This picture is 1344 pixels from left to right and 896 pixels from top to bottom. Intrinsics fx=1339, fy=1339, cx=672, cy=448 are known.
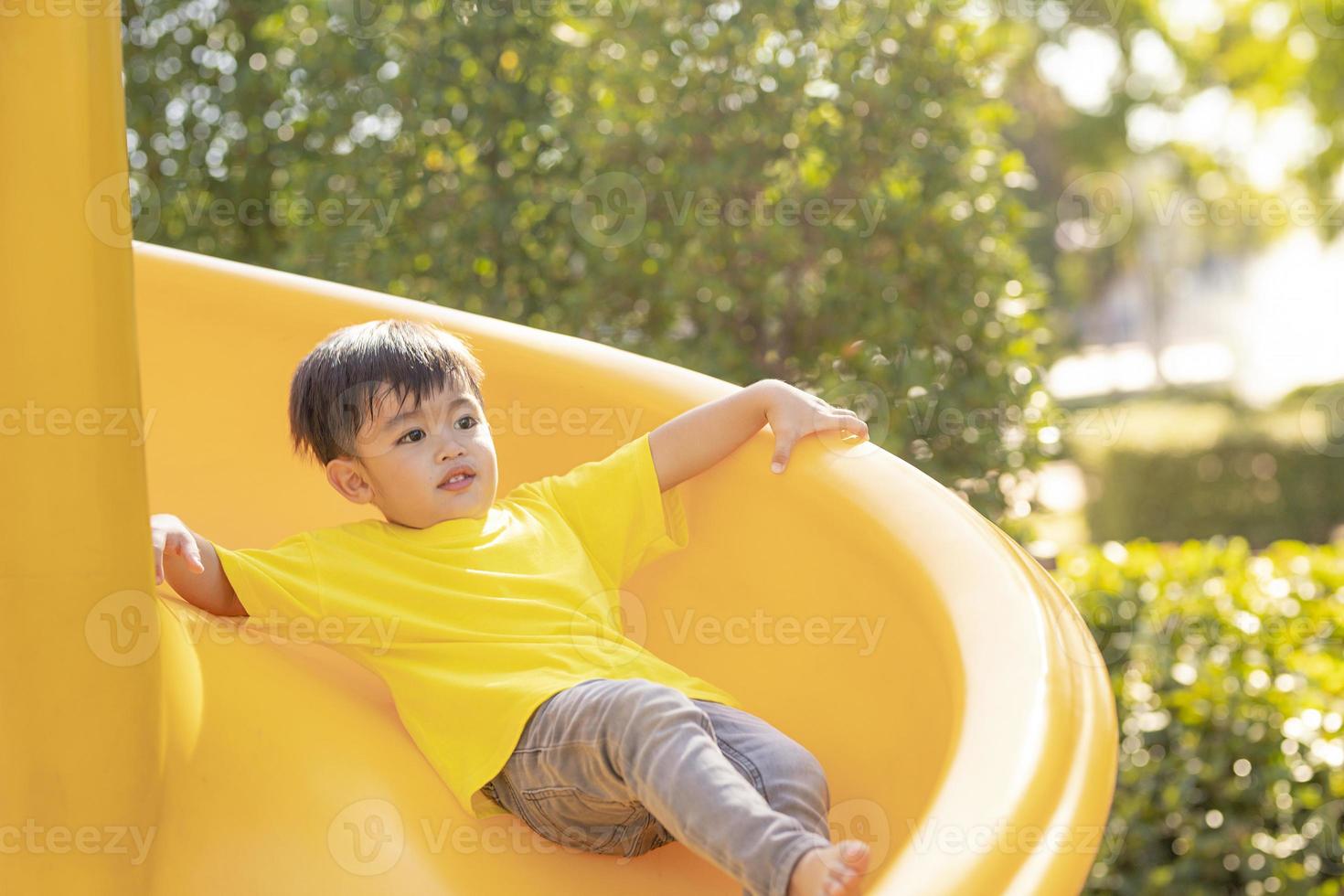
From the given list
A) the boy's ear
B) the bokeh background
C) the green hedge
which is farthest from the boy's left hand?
the green hedge

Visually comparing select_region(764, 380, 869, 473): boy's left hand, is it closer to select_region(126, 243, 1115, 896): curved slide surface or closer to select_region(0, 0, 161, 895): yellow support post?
select_region(126, 243, 1115, 896): curved slide surface

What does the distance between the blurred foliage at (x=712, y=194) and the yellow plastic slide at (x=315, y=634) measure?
99cm

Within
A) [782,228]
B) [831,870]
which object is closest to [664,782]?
[831,870]

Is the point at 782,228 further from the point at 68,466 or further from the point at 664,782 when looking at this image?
the point at 68,466

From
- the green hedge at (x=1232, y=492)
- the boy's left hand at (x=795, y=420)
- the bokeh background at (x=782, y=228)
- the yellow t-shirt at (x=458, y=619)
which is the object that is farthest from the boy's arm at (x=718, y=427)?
the green hedge at (x=1232, y=492)

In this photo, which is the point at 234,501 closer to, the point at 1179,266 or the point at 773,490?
the point at 773,490

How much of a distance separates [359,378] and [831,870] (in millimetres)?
738

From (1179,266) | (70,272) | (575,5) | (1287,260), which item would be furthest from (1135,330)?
(70,272)

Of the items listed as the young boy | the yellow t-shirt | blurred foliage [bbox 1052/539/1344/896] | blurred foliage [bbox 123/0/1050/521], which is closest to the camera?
the young boy

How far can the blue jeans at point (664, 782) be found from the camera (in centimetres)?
104

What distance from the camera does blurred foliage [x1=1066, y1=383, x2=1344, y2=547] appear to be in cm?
620

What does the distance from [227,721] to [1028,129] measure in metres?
15.4

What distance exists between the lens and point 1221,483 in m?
6.24

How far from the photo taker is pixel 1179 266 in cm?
2456
